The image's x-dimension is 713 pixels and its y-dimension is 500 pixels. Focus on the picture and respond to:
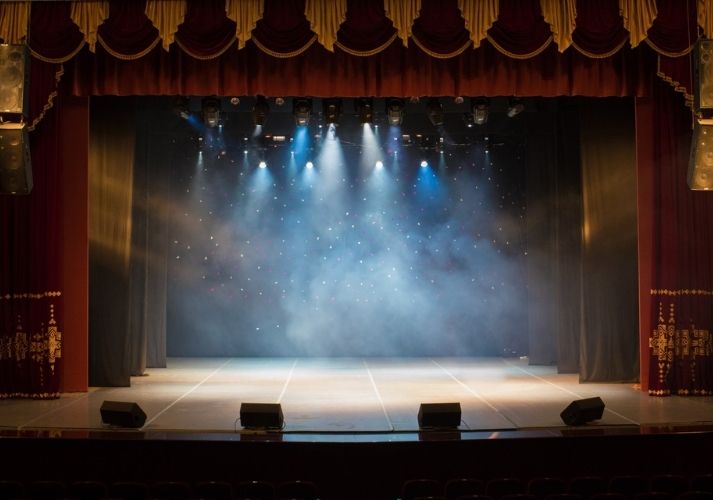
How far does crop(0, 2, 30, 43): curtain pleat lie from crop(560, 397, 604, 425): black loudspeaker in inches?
262

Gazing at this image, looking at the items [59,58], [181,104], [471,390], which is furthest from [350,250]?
[59,58]

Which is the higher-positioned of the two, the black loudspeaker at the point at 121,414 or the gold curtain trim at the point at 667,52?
the gold curtain trim at the point at 667,52

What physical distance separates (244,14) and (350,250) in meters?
6.47

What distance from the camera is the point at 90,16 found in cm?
958

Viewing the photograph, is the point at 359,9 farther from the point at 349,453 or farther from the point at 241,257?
the point at 241,257

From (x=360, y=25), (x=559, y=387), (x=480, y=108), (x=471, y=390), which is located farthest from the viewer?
(x=480, y=108)

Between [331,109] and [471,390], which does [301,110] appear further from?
[471,390]

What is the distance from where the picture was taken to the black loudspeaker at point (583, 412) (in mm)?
7688

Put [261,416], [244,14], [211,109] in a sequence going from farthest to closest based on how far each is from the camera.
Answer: [211,109]
[244,14]
[261,416]

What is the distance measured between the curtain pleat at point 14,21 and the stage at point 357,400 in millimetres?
3832

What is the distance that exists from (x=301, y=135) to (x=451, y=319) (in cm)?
401

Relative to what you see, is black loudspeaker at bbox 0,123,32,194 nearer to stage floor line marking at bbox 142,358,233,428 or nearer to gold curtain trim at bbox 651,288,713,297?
stage floor line marking at bbox 142,358,233,428

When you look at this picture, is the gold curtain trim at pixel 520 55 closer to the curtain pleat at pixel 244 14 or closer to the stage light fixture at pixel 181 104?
the curtain pleat at pixel 244 14

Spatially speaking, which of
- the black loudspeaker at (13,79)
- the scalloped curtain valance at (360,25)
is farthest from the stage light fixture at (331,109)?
the black loudspeaker at (13,79)
